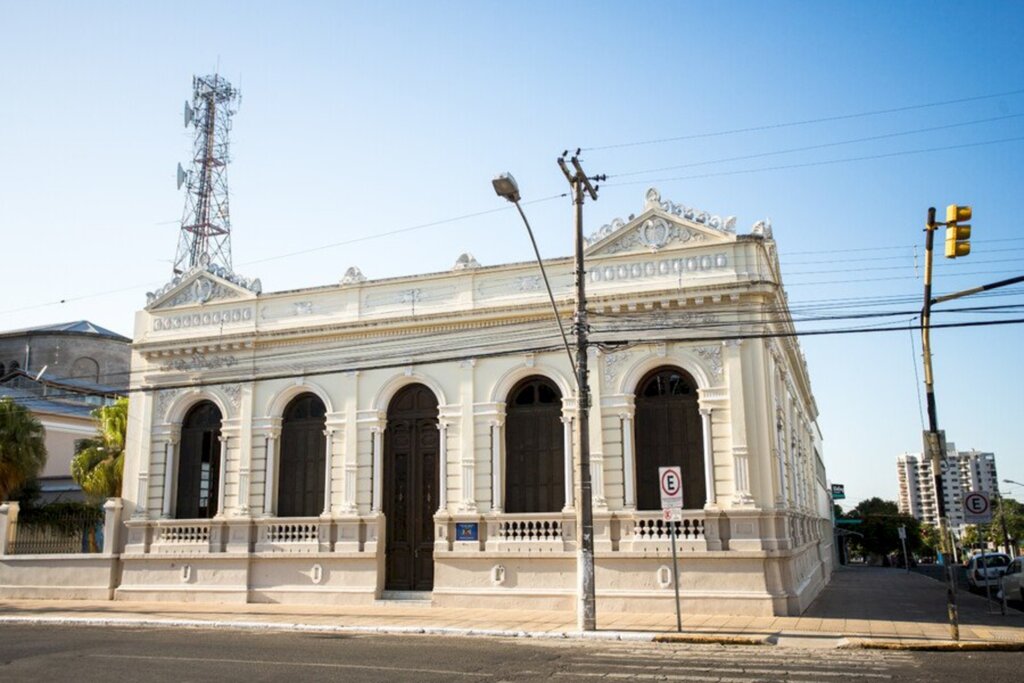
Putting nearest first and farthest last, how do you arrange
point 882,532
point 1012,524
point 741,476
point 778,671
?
point 778,671 < point 741,476 < point 1012,524 < point 882,532

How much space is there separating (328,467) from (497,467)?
478 cm

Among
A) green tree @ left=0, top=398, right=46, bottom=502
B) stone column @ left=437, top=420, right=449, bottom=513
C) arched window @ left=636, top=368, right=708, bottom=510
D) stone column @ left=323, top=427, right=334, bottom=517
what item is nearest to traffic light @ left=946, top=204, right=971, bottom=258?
arched window @ left=636, top=368, right=708, bottom=510

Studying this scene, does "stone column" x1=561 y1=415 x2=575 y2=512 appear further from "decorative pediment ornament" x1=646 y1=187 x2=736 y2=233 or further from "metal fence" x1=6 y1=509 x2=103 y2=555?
"metal fence" x1=6 y1=509 x2=103 y2=555

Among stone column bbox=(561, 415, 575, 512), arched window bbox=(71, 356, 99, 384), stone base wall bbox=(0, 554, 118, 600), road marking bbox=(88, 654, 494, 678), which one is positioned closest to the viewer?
road marking bbox=(88, 654, 494, 678)

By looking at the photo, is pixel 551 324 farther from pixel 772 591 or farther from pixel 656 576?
pixel 772 591

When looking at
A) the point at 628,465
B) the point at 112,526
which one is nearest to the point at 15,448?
the point at 112,526

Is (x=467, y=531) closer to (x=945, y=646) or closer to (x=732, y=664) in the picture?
(x=732, y=664)

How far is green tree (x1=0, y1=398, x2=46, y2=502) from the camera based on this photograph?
95.9 ft

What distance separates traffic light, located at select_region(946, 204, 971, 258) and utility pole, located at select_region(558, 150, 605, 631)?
6627mm

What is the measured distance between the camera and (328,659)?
530 inches

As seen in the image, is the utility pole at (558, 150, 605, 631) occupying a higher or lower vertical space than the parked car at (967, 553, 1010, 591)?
higher

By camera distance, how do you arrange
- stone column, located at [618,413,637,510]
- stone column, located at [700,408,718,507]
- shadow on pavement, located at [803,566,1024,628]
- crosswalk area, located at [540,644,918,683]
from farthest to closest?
stone column, located at [618,413,637,510]
stone column, located at [700,408,718,507]
shadow on pavement, located at [803,566,1024,628]
crosswalk area, located at [540,644,918,683]

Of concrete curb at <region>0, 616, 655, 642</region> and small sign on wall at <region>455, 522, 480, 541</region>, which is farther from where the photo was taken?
small sign on wall at <region>455, 522, 480, 541</region>

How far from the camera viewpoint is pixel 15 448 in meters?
29.3
